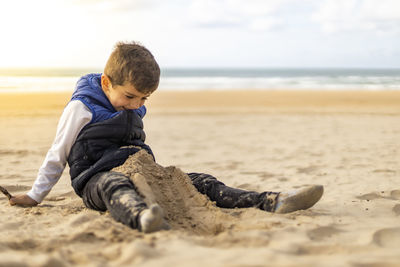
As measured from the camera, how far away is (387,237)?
2355 millimetres

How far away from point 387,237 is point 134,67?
183 cm

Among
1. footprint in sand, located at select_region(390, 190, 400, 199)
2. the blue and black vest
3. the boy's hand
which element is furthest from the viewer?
footprint in sand, located at select_region(390, 190, 400, 199)

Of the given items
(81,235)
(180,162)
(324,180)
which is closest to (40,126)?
(180,162)

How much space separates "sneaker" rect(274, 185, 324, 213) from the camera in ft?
8.96

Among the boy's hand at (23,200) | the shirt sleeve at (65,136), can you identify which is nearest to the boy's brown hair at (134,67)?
the shirt sleeve at (65,136)

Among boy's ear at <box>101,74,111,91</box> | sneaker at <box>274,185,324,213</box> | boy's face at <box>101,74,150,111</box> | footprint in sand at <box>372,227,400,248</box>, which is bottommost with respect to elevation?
footprint in sand at <box>372,227,400,248</box>

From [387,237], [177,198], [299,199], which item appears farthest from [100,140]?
[387,237]

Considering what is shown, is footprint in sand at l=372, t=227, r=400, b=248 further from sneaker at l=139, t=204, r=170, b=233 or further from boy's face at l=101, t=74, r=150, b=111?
boy's face at l=101, t=74, r=150, b=111

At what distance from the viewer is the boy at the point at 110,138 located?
9.14 feet

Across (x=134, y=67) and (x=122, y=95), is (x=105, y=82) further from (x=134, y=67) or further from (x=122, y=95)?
(x=134, y=67)

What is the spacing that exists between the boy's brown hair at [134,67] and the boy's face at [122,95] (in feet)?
0.13

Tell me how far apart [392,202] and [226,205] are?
4.10 feet

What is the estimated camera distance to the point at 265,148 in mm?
6352

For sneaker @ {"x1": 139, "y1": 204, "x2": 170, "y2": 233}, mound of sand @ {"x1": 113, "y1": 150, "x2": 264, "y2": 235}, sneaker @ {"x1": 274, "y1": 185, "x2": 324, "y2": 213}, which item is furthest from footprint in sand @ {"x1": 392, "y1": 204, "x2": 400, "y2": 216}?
sneaker @ {"x1": 139, "y1": 204, "x2": 170, "y2": 233}
